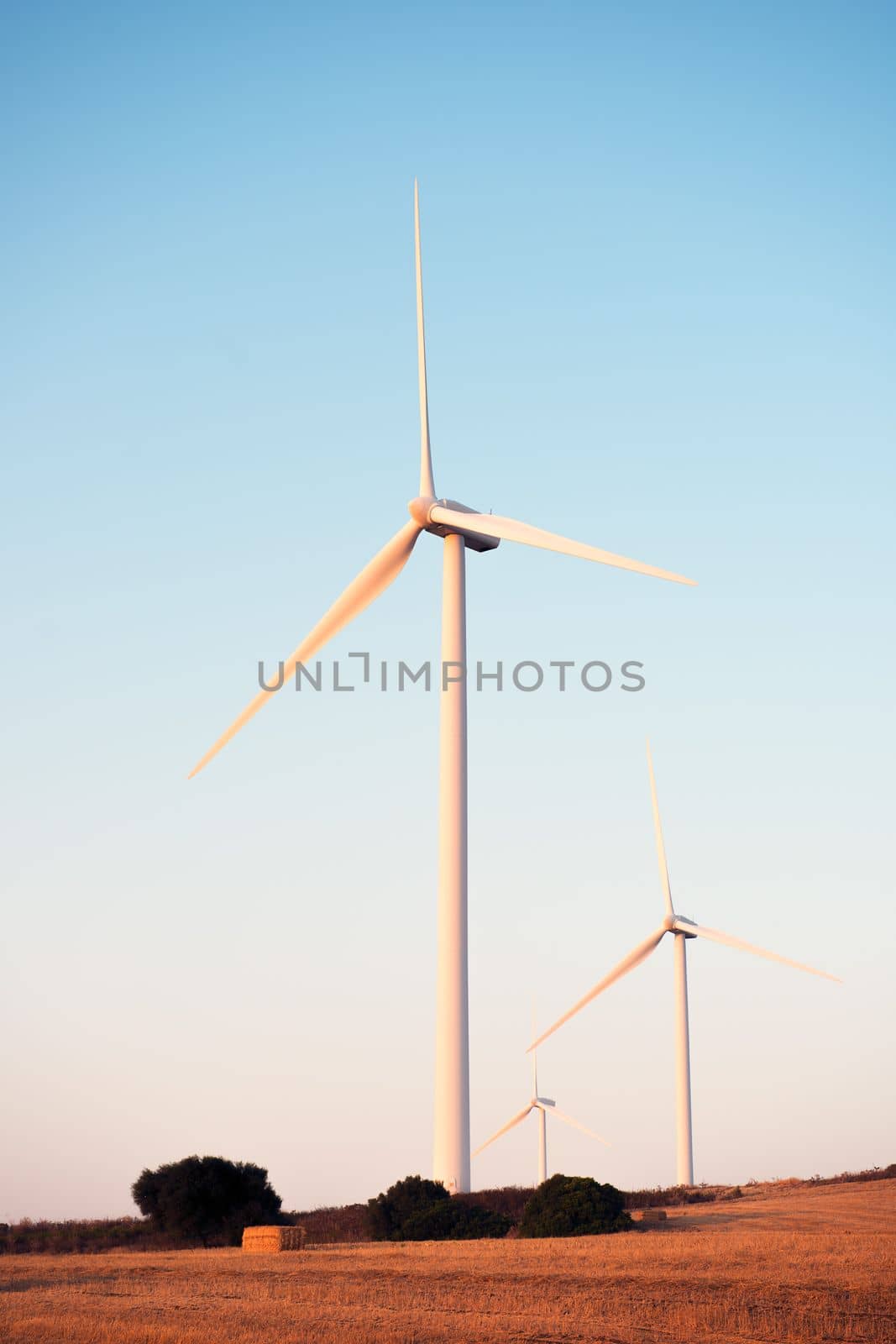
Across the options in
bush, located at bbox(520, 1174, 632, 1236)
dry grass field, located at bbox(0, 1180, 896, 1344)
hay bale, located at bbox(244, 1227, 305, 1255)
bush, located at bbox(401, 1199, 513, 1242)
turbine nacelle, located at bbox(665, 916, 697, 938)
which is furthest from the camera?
turbine nacelle, located at bbox(665, 916, 697, 938)

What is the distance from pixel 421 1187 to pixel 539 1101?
160ft

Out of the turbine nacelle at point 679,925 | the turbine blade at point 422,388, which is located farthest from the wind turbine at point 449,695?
the turbine nacelle at point 679,925

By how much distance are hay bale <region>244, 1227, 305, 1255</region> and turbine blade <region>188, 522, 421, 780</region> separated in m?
19.3

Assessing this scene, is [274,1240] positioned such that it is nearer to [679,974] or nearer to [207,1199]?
[207,1199]

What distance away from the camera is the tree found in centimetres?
5631

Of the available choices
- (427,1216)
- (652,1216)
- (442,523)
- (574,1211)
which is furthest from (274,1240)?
(442,523)

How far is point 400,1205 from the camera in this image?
→ 52.4 meters

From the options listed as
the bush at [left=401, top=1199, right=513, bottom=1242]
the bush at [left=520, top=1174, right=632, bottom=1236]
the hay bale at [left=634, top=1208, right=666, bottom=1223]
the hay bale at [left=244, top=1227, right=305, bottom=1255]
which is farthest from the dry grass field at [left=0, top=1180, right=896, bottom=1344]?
the hay bale at [left=634, top=1208, right=666, bottom=1223]

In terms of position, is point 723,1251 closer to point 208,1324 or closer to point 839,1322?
point 839,1322

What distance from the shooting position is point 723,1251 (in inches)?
1487

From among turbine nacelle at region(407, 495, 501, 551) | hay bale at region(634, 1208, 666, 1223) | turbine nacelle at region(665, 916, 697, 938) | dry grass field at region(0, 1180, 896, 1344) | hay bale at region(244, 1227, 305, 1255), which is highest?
turbine nacelle at region(407, 495, 501, 551)

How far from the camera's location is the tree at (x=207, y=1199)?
56312 mm

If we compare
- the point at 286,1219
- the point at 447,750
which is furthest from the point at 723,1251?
the point at 286,1219

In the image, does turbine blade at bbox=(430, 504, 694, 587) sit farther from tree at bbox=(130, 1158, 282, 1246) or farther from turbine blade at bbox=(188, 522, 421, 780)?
tree at bbox=(130, 1158, 282, 1246)
